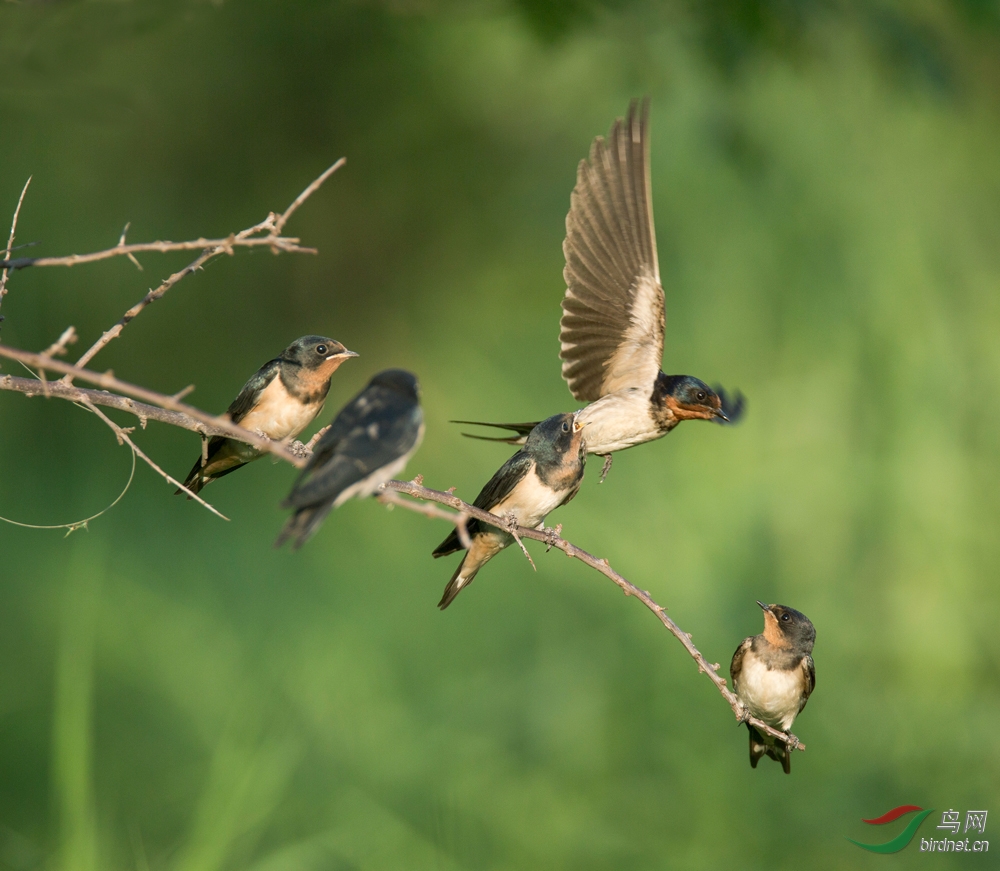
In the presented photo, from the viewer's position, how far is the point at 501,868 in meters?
5.30

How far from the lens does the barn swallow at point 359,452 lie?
1832 millimetres

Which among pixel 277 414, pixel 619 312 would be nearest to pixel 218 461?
pixel 277 414

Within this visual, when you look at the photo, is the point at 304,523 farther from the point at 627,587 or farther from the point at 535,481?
the point at 535,481

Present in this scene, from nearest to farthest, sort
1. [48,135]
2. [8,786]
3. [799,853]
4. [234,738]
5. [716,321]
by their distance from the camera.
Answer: [234,738] < [799,853] < [8,786] < [716,321] < [48,135]

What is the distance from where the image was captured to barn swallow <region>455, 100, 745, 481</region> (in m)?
3.19

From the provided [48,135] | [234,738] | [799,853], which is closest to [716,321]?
[799,853]

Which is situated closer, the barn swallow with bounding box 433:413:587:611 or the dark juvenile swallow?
the dark juvenile swallow

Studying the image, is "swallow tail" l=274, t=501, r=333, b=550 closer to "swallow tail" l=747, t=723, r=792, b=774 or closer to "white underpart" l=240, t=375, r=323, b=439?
"white underpart" l=240, t=375, r=323, b=439

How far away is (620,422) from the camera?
325 centimetres

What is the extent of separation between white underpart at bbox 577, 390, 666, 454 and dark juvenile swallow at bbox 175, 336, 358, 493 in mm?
873

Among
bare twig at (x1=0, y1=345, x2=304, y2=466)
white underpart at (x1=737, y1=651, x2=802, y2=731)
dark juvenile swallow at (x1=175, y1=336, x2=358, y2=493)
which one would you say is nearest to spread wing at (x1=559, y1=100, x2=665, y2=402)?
dark juvenile swallow at (x1=175, y1=336, x2=358, y2=493)

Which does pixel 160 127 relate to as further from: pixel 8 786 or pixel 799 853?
pixel 799 853

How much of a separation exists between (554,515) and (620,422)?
Result: 2783mm

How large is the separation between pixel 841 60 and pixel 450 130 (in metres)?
3.84
